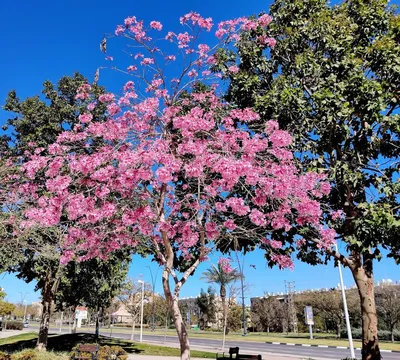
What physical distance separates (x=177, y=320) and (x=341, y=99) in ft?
18.8

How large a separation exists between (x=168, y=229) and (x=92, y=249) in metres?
2.05

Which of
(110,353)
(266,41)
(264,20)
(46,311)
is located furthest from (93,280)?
(264,20)

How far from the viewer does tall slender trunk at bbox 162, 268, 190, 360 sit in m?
7.07

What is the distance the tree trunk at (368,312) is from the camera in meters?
8.49

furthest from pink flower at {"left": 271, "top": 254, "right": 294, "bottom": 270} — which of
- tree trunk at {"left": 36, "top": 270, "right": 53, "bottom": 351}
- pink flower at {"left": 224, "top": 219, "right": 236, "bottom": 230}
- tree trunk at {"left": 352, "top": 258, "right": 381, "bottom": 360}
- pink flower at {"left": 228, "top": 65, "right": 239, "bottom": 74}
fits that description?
tree trunk at {"left": 36, "top": 270, "right": 53, "bottom": 351}

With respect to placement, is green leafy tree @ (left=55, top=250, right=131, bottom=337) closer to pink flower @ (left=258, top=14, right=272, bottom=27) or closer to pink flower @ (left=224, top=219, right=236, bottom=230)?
pink flower @ (left=224, top=219, right=236, bottom=230)

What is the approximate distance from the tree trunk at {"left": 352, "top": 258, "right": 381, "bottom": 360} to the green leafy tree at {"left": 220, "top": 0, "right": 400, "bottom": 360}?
0.02 m

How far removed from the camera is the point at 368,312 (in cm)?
870

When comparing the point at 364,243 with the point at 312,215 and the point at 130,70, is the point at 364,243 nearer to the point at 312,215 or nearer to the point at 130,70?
the point at 312,215

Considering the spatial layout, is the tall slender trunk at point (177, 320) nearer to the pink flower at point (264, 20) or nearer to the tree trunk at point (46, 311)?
the pink flower at point (264, 20)

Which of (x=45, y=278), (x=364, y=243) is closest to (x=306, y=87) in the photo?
(x=364, y=243)

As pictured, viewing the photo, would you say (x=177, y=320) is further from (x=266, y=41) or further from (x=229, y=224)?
(x=266, y=41)

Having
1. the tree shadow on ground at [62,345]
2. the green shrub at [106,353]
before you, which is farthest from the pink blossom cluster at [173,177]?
the tree shadow on ground at [62,345]

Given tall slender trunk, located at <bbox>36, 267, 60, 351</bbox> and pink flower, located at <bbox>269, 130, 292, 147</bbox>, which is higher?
pink flower, located at <bbox>269, 130, 292, 147</bbox>
